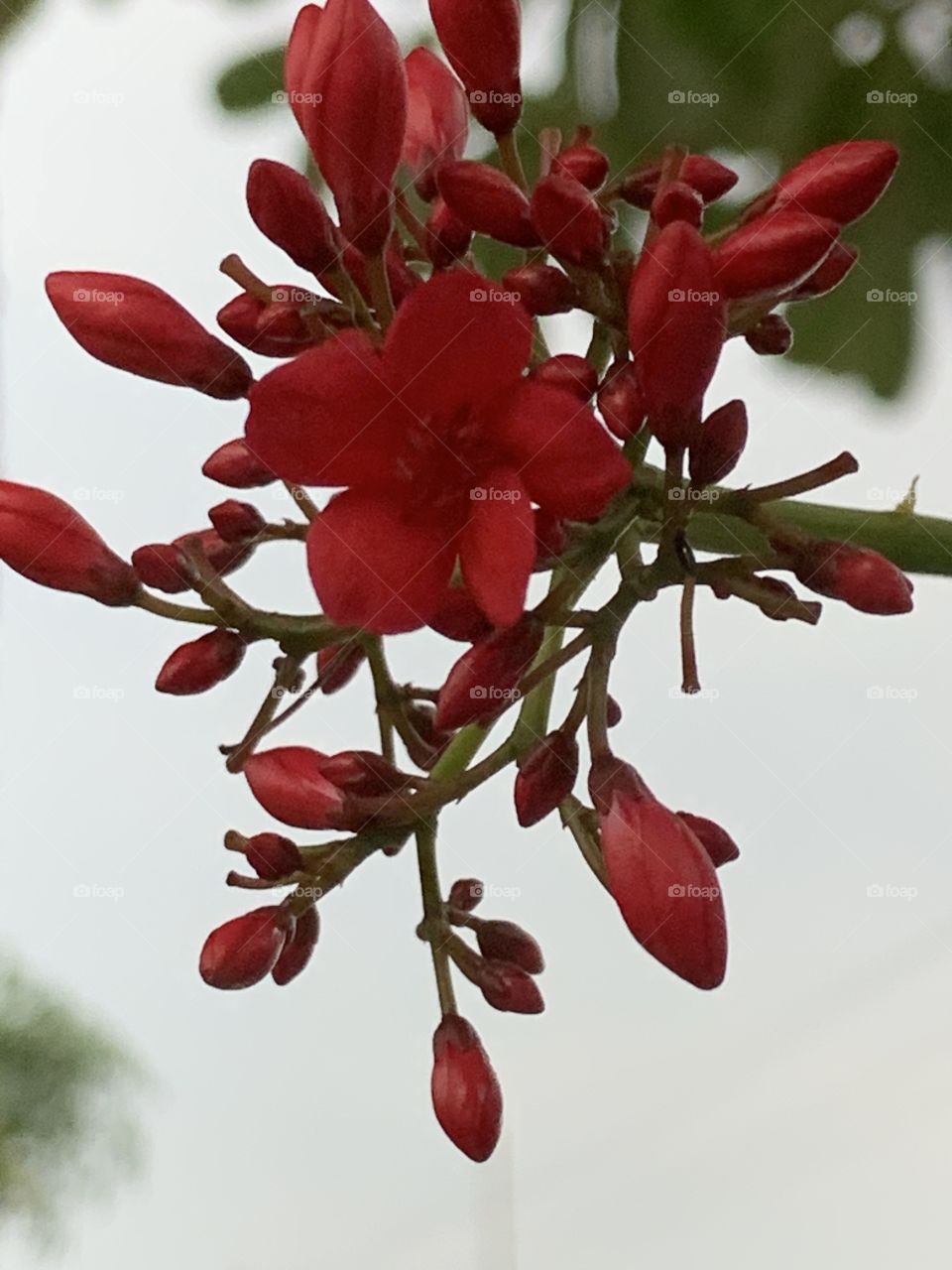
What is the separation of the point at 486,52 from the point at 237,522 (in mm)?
193

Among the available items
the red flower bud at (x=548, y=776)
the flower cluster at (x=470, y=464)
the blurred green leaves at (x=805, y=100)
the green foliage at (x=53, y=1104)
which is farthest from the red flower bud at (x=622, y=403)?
the green foliage at (x=53, y=1104)

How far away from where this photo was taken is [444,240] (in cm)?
41

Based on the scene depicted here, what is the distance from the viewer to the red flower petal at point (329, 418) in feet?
1.01

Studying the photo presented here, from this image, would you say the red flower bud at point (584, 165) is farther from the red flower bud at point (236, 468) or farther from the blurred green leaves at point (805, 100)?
A: the blurred green leaves at point (805, 100)

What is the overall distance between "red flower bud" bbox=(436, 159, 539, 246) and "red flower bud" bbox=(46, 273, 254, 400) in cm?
10

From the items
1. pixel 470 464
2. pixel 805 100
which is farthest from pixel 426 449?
pixel 805 100

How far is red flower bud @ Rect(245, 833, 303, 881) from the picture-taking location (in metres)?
0.42

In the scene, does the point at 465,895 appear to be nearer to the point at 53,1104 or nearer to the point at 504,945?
the point at 504,945

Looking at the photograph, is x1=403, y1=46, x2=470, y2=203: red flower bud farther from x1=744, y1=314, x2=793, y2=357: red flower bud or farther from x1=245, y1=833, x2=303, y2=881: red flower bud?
x1=245, y1=833, x2=303, y2=881: red flower bud

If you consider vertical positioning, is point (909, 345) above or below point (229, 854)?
above

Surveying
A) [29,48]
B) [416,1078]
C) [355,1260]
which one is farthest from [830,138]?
[355,1260]

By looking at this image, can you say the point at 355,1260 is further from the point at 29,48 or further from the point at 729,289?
the point at 29,48

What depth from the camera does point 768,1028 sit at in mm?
860

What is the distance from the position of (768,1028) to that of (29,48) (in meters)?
0.92
